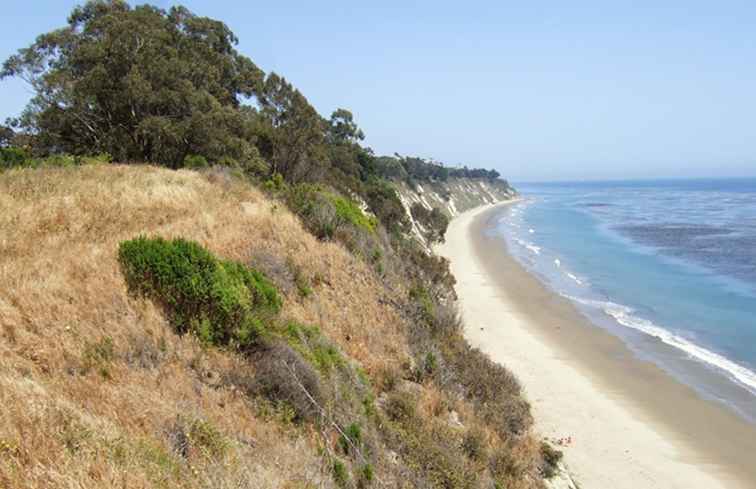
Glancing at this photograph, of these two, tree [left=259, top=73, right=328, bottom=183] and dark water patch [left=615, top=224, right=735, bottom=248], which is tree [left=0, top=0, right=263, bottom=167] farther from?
dark water patch [left=615, top=224, right=735, bottom=248]

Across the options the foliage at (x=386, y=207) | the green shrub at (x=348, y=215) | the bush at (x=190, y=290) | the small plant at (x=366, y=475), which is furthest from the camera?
the foliage at (x=386, y=207)

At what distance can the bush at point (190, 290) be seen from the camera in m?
8.80

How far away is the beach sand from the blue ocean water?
51.7 inches

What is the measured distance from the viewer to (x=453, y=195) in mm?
111688

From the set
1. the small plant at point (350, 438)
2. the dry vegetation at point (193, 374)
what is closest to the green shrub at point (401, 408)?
the dry vegetation at point (193, 374)

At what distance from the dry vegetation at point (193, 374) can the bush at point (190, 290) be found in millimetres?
292

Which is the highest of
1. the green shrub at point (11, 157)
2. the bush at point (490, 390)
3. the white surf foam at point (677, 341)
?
the green shrub at point (11, 157)

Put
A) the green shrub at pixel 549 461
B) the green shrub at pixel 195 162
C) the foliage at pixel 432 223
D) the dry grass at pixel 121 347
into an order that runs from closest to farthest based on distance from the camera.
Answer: the dry grass at pixel 121 347 → the green shrub at pixel 549 461 → the green shrub at pixel 195 162 → the foliage at pixel 432 223

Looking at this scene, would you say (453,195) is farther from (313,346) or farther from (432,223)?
(313,346)

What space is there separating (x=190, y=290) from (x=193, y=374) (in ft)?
5.30

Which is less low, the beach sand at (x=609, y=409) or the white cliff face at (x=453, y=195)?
the white cliff face at (x=453, y=195)

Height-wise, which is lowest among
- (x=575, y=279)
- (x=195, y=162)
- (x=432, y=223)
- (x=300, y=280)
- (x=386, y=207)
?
(x=575, y=279)

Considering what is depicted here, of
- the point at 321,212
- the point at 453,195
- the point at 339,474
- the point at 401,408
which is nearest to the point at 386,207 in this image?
the point at 321,212

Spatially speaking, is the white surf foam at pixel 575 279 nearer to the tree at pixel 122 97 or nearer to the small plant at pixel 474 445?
the tree at pixel 122 97
